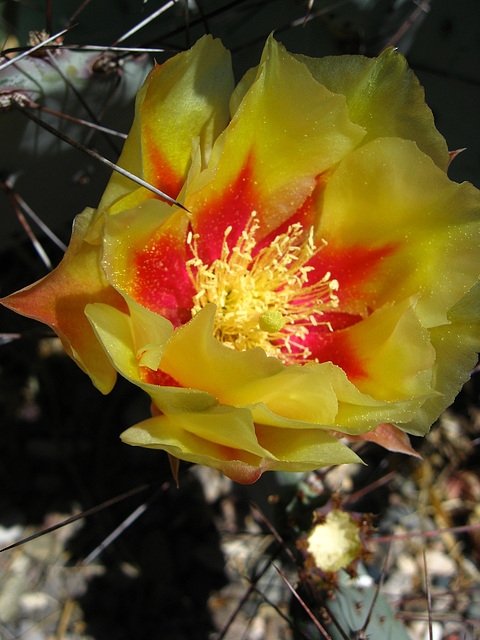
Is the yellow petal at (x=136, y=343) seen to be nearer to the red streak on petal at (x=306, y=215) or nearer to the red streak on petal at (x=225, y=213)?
the red streak on petal at (x=225, y=213)

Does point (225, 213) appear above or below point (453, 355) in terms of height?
above

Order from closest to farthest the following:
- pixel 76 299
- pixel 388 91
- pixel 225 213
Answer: pixel 76 299 < pixel 388 91 < pixel 225 213

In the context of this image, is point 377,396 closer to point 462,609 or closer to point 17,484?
point 17,484

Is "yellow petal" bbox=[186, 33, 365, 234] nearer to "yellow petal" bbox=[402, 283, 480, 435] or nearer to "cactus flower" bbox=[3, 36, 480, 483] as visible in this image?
"cactus flower" bbox=[3, 36, 480, 483]

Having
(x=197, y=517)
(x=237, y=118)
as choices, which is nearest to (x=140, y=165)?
(x=237, y=118)

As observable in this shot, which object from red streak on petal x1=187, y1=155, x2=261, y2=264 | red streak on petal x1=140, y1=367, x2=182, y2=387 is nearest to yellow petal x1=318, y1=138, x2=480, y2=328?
red streak on petal x1=187, y1=155, x2=261, y2=264

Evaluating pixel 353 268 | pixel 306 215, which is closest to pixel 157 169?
pixel 306 215

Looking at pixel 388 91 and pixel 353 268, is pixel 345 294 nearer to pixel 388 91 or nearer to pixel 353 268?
pixel 353 268

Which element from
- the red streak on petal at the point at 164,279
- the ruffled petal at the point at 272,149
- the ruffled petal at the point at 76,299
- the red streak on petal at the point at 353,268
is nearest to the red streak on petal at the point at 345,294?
the red streak on petal at the point at 353,268
